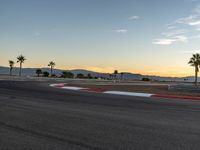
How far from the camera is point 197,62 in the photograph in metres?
87.7

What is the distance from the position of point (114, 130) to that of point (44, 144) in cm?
193

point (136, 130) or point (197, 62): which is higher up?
point (197, 62)

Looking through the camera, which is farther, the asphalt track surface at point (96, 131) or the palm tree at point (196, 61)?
the palm tree at point (196, 61)

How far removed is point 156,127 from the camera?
24.7ft

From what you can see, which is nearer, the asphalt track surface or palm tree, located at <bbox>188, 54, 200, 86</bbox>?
the asphalt track surface

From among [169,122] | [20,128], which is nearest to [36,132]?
[20,128]

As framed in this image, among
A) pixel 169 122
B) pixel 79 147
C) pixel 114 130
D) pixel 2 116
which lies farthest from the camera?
pixel 2 116

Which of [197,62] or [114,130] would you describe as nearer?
[114,130]

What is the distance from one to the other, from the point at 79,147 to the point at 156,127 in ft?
8.83

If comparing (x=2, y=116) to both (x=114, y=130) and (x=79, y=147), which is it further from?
(x=79, y=147)

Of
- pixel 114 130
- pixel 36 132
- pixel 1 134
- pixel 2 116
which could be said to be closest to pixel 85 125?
pixel 114 130

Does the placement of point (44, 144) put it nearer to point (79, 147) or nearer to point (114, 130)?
point (79, 147)

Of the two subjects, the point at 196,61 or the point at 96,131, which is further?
the point at 196,61

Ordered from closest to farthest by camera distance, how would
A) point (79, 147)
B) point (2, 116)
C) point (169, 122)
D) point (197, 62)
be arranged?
point (79, 147) → point (169, 122) → point (2, 116) → point (197, 62)
